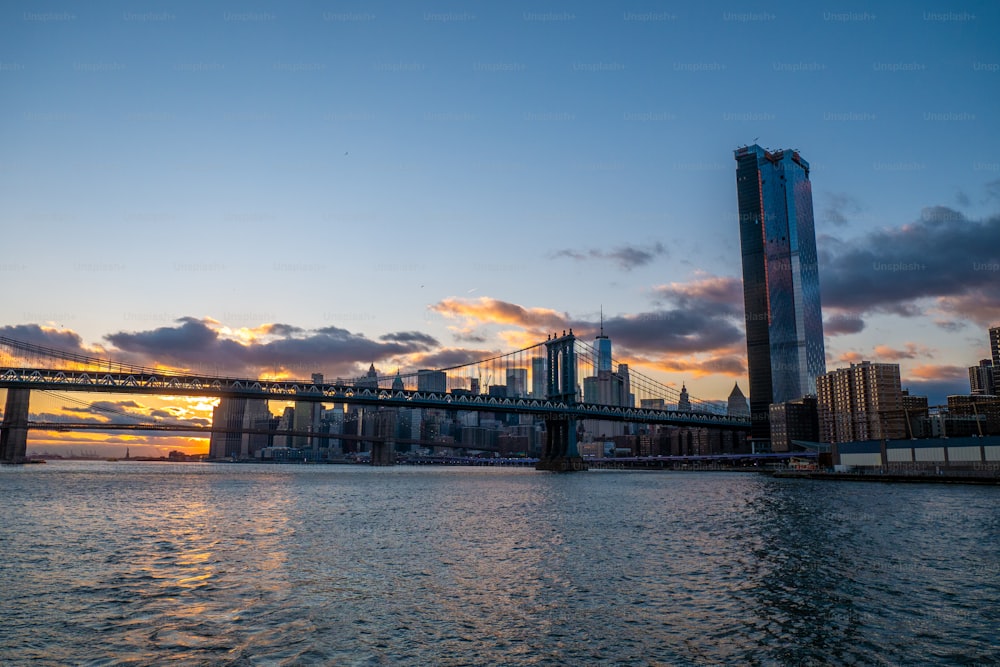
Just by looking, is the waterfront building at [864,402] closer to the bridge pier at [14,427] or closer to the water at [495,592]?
the water at [495,592]

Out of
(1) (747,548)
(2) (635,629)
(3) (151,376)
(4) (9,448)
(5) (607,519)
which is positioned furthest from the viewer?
(4) (9,448)

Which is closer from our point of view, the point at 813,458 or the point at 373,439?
the point at 813,458

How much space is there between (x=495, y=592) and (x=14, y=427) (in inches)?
5720

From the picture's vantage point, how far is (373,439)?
648 feet

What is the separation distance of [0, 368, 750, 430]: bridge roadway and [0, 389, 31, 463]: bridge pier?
3316 cm

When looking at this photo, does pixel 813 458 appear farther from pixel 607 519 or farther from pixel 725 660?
pixel 725 660

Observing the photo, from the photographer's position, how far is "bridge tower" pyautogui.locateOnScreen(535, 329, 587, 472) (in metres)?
127

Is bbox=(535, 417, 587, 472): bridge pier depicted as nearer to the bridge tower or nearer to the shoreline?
the bridge tower

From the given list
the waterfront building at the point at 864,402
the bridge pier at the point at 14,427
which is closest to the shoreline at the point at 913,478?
the waterfront building at the point at 864,402

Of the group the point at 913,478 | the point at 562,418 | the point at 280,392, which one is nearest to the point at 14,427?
the point at 280,392

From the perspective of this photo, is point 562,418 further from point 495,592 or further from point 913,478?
point 495,592

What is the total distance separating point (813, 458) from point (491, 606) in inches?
6683

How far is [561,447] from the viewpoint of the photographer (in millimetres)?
129375

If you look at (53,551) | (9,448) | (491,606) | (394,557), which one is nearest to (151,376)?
(9,448)
